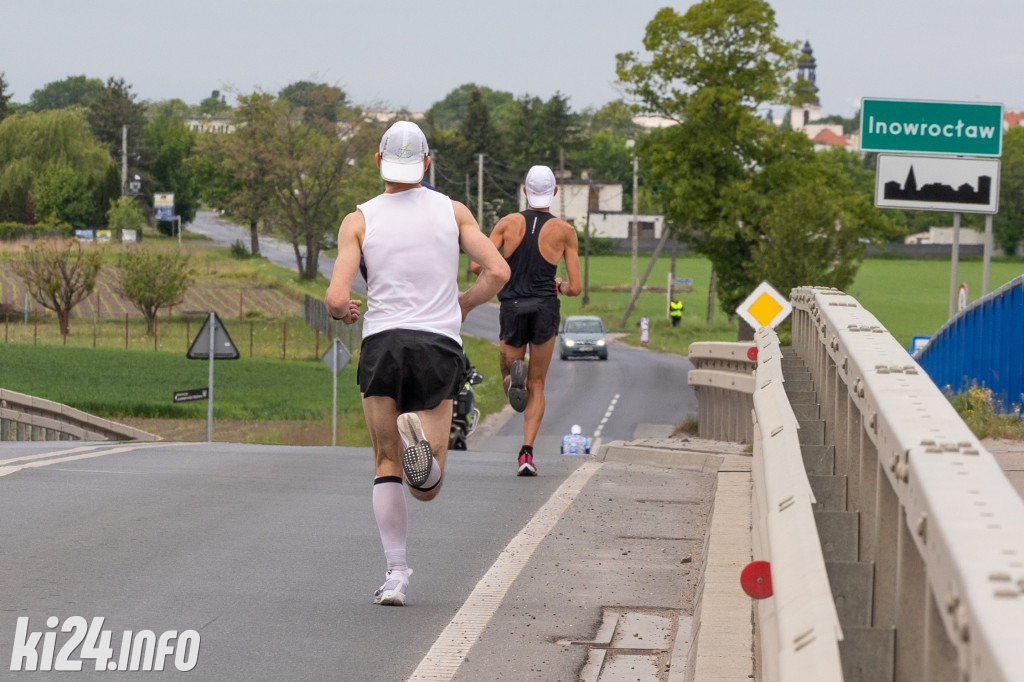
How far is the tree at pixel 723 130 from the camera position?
54250 mm

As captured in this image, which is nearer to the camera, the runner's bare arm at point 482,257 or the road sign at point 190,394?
the runner's bare arm at point 482,257

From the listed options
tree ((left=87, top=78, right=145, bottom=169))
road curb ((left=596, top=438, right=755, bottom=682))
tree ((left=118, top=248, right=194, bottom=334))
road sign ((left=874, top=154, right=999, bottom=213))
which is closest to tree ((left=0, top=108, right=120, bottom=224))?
tree ((left=87, top=78, right=145, bottom=169))

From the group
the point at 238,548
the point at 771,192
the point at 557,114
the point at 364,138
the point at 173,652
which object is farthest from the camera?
the point at 557,114

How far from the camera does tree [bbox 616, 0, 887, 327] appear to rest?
5425cm

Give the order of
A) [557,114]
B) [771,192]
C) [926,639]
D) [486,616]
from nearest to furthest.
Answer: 1. [926,639]
2. [486,616]
3. [771,192]
4. [557,114]

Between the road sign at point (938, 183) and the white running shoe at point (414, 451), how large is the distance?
623 inches

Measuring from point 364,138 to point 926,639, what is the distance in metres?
98.1

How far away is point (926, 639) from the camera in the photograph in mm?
2574

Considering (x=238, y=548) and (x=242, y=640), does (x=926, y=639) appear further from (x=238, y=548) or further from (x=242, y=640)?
(x=238, y=548)

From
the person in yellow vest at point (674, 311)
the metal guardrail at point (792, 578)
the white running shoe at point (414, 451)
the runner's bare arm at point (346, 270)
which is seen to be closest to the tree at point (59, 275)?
the person in yellow vest at point (674, 311)

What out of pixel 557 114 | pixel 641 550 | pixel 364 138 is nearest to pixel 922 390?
pixel 641 550

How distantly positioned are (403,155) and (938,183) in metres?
16.5

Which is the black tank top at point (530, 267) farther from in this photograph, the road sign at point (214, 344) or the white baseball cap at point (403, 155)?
the road sign at point (214, 344)


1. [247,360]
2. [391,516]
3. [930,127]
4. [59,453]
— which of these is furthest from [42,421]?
[247,360]
